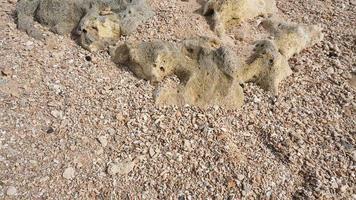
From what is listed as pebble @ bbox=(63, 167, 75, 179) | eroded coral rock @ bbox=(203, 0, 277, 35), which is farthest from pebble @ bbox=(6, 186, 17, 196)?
eroded coral rock @ bbox=(203, 0, 277, 35)

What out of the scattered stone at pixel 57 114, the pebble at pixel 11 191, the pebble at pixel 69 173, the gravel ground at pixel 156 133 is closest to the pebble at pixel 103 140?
the gravel ground at pixel 156 133

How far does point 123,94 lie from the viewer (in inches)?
217

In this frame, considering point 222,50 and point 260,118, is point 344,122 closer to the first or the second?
point 260,118

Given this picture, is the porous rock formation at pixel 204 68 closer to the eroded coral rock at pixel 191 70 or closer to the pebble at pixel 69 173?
the eroded coral rock at pixel 191 70

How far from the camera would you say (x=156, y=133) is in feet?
16.5

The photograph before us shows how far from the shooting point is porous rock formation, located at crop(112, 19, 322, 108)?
5367 millimetres

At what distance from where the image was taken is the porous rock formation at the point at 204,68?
5367 mm

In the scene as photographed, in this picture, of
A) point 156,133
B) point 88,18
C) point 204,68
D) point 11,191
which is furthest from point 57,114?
point 204,68

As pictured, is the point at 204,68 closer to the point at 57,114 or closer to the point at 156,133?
the point at 156,133

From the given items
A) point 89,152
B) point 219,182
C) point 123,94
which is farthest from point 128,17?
point 219,182

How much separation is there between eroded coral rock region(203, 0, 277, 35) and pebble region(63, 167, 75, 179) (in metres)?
3.05

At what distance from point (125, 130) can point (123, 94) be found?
0.63 metres

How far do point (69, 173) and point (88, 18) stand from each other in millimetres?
2535

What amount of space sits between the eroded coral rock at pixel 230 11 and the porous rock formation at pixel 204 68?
70 centimetres
